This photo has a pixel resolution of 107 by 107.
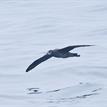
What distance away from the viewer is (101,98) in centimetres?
1327

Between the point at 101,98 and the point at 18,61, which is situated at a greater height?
the point at 18,61

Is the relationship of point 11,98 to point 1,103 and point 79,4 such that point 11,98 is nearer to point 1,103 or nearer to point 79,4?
point 1,103

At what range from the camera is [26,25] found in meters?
21.3

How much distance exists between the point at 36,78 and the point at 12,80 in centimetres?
55

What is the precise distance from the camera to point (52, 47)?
18109mm

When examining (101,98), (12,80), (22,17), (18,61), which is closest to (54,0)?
(22,17)

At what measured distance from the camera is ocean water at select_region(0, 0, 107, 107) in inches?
542

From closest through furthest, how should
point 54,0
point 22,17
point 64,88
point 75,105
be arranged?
point 75,105
point 64,88
point 22,17
point 54,0

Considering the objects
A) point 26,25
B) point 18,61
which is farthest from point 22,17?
point 18,61

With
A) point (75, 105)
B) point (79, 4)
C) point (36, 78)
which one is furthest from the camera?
point (79, 4)

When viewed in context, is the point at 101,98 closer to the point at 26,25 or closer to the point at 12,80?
the point at 12,80

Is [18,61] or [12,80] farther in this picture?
[18,61]

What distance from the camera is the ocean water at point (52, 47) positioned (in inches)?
542

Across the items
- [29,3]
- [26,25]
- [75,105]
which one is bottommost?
[75,105]
